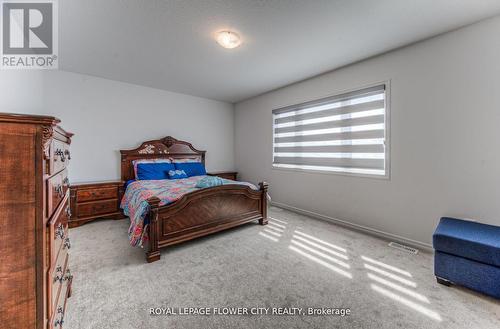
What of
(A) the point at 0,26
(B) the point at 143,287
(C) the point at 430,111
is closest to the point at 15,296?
(B) the point at 143,287

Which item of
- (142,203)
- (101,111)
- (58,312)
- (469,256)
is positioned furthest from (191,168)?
(469,256)

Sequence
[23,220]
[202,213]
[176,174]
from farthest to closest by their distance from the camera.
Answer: [176,174] → [202,213] → [23,220]

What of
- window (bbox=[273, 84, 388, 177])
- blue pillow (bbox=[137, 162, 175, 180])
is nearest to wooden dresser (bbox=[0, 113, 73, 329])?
blue pillow (bbox=[137, 162, 175, 180])

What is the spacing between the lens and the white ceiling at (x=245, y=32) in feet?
6.19

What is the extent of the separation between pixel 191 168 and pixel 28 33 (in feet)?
9.20

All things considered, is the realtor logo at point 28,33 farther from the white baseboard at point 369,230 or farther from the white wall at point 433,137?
the white baseboard at point 369,230

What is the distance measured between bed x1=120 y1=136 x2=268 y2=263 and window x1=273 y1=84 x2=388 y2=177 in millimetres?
1114

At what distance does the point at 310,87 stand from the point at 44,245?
3717mm

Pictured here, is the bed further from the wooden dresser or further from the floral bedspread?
the wooden dresser

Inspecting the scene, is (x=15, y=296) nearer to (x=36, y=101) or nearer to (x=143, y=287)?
(x=143, y=287)

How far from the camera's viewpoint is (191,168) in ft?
14.2

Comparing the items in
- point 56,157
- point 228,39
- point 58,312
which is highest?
point 228,39

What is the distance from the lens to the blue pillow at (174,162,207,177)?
421cm

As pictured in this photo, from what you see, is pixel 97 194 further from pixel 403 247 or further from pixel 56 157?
pixel 403 247
